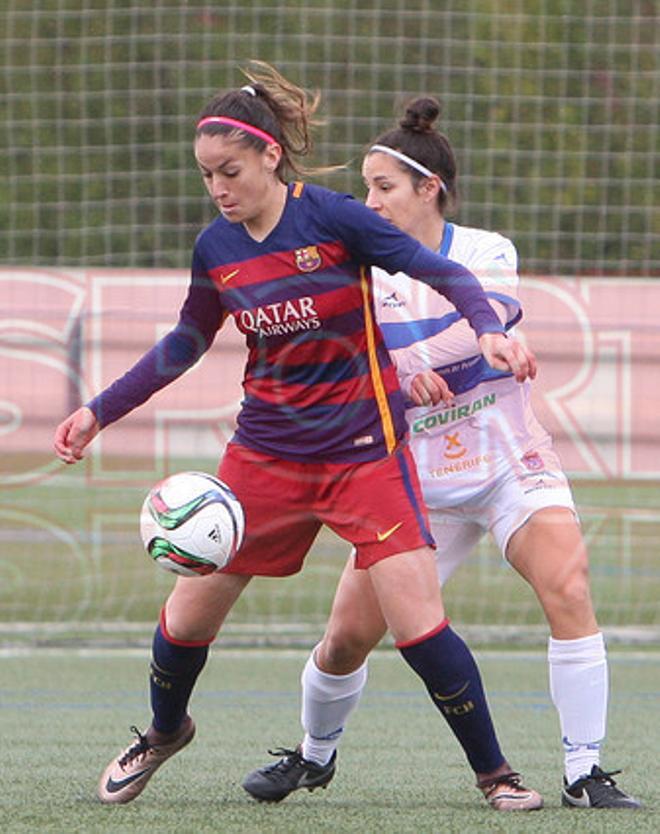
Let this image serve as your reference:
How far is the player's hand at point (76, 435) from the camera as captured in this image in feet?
15.8

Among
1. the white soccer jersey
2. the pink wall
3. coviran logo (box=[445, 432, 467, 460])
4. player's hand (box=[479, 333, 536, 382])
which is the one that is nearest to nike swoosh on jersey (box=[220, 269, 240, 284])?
the white soccer jersey

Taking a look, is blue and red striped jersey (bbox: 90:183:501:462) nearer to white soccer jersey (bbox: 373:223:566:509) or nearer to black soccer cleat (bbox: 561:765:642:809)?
white soccer jersey (bbox: 373:223:566:509)

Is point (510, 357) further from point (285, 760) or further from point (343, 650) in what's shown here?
point (285, 760)

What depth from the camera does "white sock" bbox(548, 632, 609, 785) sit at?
480 centimetres

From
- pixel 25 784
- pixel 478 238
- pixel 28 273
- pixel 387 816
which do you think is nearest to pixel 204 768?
pixel 25 784

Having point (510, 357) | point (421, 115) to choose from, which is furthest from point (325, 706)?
point (421, 115)

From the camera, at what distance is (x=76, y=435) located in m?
4.82

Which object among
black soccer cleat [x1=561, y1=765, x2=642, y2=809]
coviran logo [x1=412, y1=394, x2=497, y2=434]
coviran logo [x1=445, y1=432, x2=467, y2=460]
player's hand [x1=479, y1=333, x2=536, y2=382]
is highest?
player's hand [x1=479, y1=333, x2=536, y2=382]

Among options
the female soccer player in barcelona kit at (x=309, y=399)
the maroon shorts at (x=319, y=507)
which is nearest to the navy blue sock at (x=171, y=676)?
the female soccer player in barcelona kit at (x=309, y=399)

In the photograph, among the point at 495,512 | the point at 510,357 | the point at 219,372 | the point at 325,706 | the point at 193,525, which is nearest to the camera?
the point at 510,357

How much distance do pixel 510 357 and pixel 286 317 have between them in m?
0.59

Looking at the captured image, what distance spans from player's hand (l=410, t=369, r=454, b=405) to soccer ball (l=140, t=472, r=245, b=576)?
0.50 meters

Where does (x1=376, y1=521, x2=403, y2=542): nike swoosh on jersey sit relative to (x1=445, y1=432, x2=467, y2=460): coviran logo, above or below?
below

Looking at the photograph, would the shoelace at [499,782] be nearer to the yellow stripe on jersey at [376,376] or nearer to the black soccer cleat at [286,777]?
the black soccer cleat at [286,777]
